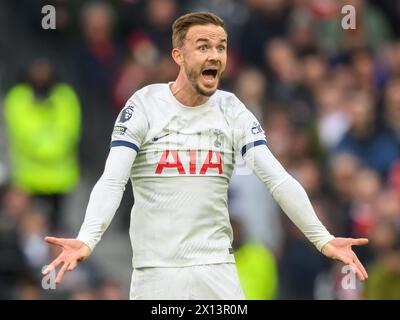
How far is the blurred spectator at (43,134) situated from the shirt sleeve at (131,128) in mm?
6309

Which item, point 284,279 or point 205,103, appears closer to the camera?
point 205,103

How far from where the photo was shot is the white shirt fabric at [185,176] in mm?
8742

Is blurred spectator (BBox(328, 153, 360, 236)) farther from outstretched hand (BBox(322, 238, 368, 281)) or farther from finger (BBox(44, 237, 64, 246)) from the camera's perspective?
finger (BBox(44, 237, 64, 246))

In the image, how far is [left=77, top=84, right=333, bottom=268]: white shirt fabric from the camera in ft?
28.7

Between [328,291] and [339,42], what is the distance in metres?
4.43

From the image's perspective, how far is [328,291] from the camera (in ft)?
45.8

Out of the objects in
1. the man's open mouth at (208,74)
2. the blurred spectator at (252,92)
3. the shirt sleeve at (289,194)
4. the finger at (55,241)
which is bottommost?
the finger at (55,241)

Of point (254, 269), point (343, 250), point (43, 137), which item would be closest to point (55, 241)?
point (343, 250)

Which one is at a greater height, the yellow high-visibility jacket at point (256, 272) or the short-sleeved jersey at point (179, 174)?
the short-sleeved jersey at point (179, 174)

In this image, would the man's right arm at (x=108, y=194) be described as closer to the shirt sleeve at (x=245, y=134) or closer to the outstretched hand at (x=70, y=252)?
the outstretched hand at (x=70, y=252)

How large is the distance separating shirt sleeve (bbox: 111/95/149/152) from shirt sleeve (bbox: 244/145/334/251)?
66 cm

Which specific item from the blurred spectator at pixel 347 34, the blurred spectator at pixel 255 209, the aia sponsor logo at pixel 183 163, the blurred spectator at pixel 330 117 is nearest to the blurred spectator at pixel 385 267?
the blurred spectator at pixel 255 209

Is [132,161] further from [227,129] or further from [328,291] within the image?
[328,291]
